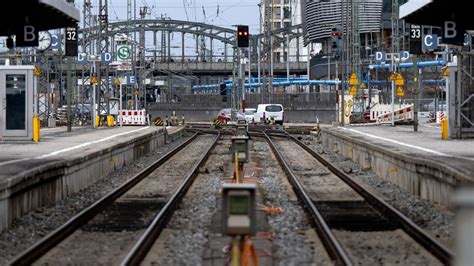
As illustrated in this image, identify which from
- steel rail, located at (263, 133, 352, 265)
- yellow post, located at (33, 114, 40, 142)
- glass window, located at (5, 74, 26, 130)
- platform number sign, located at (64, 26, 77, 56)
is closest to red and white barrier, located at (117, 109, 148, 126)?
platform number sign, located at (64, 26, 77, 56)

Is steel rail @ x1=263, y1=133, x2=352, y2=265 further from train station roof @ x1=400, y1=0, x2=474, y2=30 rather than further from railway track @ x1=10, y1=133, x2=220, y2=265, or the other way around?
train station roof @ x1=400, y1=0, x2=474, y2=30

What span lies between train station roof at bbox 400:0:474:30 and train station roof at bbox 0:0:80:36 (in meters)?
7.55

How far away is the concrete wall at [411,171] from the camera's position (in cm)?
Answer: 1579

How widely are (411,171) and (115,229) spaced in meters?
7.73

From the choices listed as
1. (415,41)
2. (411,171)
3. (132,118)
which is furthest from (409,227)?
(132,118)

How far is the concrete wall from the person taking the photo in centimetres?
1579

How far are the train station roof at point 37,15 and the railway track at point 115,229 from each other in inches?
160

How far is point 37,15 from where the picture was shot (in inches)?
787

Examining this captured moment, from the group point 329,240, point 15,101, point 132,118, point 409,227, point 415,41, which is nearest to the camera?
point 329,240

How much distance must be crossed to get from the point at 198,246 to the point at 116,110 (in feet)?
150

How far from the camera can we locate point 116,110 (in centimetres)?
5684

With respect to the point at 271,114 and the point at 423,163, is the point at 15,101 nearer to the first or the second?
the point at 423,163

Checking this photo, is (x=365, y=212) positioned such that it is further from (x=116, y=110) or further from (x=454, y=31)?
(x=116, y=110)

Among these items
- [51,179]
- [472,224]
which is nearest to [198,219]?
[51,179]
